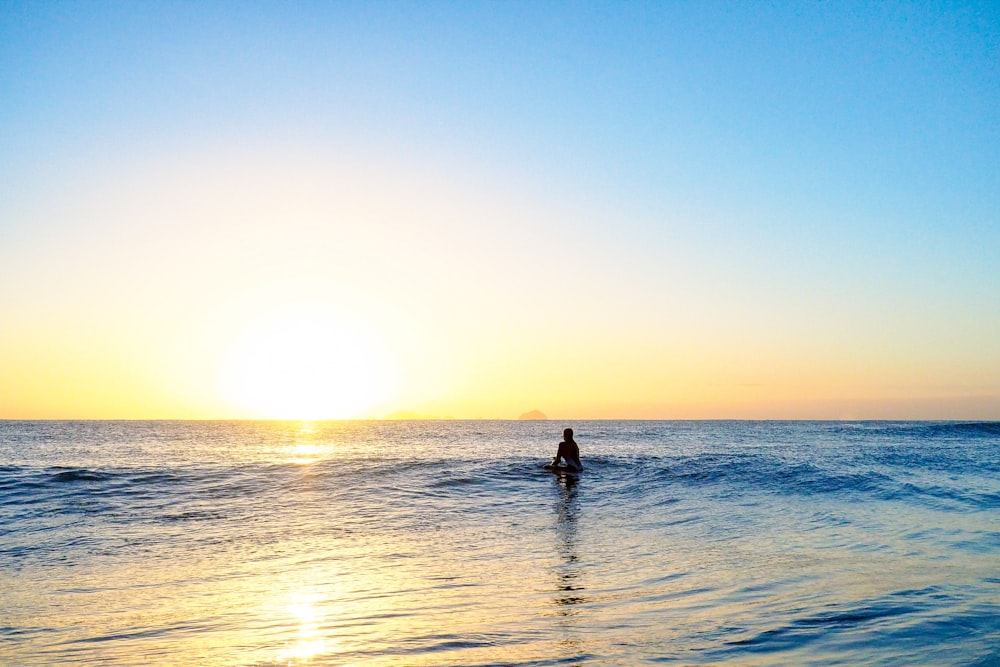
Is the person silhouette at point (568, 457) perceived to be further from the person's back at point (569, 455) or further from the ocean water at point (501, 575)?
the ocean water at point (501, 575)

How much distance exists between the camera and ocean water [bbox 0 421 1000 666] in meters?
7.23

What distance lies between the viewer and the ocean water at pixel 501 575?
7230 mm

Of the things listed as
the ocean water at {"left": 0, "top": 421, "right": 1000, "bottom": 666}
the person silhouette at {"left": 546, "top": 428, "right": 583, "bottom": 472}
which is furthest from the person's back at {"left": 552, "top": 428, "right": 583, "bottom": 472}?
the ocean water at {"left": 0, "top": 421, "right": 1000, "bottom": 666}

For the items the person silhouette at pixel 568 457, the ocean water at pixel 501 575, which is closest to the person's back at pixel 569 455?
the person silhouette at pixel 568 457

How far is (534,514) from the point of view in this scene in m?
19.0

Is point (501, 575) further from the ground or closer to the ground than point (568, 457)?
closer to the ground

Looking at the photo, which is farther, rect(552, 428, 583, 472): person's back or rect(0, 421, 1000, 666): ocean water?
rect(552, 428, 583, 472): person's back

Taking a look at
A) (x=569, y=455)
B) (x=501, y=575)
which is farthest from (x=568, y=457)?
(x=501, y=575)

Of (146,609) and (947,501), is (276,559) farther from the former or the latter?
(947,501)

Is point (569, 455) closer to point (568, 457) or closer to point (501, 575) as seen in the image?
point (568, 457)

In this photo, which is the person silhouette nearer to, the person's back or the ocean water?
the person's back

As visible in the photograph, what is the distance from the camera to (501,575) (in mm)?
10961

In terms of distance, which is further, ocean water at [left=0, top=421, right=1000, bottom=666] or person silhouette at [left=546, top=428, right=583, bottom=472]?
person silhouette at [left=546, top=428, right=583, bottom=472]

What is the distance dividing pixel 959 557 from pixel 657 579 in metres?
5.32
